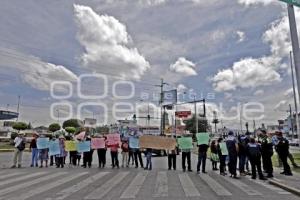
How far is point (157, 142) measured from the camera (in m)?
16.8

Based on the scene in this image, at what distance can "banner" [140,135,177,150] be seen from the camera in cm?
1613

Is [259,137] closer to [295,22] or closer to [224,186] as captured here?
[224,186]

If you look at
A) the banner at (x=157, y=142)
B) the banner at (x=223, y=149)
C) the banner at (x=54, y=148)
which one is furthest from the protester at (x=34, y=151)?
the banner at (x=223, y=149)

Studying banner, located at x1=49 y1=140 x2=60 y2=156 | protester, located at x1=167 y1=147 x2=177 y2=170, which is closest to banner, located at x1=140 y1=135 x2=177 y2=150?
protester, located at x1=167 y1=147 x2=177 y2=170

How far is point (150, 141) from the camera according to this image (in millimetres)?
16578

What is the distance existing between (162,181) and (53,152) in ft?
26.5

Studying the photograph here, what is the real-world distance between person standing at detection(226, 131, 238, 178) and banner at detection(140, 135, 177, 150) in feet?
11.4

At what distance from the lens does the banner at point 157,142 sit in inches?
635

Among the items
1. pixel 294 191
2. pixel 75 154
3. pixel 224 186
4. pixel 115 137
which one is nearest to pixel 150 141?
pixel 115 137

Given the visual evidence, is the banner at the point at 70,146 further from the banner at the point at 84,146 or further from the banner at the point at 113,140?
the banner at the point at 113,140

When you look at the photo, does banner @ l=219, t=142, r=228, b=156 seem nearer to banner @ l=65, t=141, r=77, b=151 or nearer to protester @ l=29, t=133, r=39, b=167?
banner @ l=65, t=141, r=77, b=151

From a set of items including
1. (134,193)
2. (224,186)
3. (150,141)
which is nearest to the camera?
(134,193)

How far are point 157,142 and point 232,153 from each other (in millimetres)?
4896

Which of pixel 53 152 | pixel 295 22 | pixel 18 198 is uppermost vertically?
pixel 295 22
